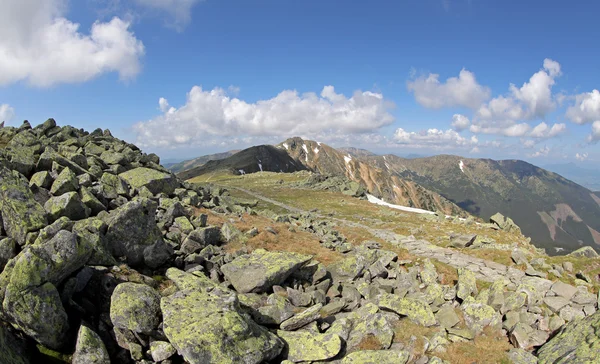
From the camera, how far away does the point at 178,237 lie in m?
24.6

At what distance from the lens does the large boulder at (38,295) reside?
11969 millimetres

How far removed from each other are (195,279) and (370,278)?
13.4 m

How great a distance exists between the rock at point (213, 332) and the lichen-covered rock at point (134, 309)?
55 centimetres

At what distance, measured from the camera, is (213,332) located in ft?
41.9

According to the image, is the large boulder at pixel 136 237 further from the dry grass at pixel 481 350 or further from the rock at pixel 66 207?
the dry grass at pixel 481 350

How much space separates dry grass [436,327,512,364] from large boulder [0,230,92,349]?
17537 millimetres

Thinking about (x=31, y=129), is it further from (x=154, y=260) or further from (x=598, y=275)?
(x=598, y=275)

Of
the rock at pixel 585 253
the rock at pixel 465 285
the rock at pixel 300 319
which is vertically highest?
the rock at pixel 300 319

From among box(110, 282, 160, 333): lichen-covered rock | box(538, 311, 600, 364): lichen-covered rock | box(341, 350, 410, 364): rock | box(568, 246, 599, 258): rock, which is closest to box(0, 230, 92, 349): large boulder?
box(110, 282, 160, 333): lichen-covered rock

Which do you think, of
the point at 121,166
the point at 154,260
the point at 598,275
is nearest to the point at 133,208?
the point at 154,260

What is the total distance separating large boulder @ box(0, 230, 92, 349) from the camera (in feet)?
39.3

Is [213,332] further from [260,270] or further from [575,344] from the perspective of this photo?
[575,344]

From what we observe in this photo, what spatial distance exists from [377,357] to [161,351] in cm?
966

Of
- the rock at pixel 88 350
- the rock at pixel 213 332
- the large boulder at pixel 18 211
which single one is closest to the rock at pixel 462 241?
the rock at pixel 213 332
